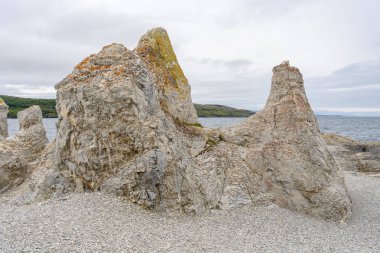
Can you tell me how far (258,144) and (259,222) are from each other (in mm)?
4325

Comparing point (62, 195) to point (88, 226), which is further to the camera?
point (62, 195)

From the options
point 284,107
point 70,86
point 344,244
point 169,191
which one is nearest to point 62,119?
point 70,86

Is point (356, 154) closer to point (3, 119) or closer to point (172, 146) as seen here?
point (172, 146)

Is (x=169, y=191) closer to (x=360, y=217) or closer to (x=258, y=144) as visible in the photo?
(x=258, y=144)

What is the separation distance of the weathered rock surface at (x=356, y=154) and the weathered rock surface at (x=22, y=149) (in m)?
23.2

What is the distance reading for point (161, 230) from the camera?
1163cm

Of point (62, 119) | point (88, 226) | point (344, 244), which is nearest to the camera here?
point (88, 226)

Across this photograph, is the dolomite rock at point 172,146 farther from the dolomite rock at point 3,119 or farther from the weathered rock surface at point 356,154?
the weathered rock surface at point 356,154

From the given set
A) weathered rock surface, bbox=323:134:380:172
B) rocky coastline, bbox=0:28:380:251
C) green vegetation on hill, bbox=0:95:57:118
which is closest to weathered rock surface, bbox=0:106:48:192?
rocky coastline, bbox=0:28:380:251

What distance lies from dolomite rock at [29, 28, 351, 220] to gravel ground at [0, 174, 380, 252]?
0.70 m

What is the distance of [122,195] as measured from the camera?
1305 centimetres

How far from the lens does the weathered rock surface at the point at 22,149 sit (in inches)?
720

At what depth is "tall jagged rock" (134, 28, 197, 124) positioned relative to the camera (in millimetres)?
17500

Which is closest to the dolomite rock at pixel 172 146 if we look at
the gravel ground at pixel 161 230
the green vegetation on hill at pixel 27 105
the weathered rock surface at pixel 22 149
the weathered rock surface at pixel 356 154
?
the gravel ground at pixel 161 230
